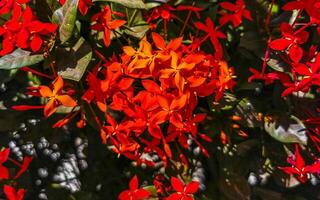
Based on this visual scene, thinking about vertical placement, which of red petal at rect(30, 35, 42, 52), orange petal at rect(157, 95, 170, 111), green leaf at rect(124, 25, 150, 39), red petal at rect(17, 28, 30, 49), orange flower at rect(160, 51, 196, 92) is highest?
red petal at rect(17, 28, 30, 49)

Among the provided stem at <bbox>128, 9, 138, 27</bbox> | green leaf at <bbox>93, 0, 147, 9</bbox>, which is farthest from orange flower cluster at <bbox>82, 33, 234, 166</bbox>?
stem at <bbox>128, 9, 138, 27</bbox>

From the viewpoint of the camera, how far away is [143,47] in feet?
3.79

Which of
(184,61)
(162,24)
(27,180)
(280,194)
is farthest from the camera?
(280,194)

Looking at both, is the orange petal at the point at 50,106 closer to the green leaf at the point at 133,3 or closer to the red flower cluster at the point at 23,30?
the red flower cluster at the point at 23,30

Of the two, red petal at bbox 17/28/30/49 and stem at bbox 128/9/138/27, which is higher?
Result: red petal at bbox 17/28/30/49

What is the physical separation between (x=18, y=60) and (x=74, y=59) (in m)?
0.14

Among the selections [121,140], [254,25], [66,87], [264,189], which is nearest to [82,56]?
[66,87]

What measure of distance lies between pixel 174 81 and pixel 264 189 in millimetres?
768

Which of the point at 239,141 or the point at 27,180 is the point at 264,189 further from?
the point at 27,180

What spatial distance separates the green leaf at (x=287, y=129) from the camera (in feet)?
4.49

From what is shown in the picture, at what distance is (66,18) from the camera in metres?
1.12

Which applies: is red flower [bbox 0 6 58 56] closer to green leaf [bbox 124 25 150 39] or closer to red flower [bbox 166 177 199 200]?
green leaf [bbox 124 25 150 39]

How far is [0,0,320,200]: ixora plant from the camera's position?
1.13 metres

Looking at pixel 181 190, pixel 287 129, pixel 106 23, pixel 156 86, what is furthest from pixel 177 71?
pixel 287 129
